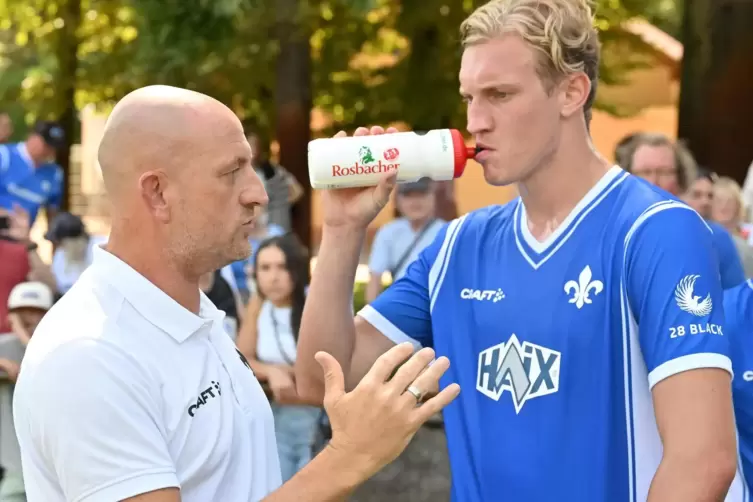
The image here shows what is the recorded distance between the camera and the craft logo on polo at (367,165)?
2.65 metres

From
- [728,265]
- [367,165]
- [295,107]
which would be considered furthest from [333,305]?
[295,107]

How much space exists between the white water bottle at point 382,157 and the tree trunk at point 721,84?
27.9 ft

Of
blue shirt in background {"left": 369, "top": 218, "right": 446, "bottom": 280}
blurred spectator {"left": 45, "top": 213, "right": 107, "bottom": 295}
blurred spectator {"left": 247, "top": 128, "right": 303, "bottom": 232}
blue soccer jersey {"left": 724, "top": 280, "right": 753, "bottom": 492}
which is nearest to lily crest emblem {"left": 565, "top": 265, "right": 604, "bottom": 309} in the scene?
blue soccer jersey {"left": 724, "top": 280, "right": 753, "bottom": 492}

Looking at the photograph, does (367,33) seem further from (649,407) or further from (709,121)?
(649,407)

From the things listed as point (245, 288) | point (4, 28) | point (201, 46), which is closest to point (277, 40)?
point (201, 46)

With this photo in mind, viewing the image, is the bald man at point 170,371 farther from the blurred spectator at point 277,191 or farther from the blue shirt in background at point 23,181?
the blue shirt in background at point 23,181

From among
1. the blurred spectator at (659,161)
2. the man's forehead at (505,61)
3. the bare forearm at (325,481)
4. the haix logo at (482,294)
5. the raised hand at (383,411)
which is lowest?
the blurred spectator at (659,161)

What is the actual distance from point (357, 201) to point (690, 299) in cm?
90

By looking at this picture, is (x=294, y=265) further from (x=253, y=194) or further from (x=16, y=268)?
(x=253, y=194)

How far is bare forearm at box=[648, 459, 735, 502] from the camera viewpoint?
210 cm

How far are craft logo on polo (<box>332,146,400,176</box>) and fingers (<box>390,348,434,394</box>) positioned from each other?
0.83 m

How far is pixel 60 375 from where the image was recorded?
1877 millimetres

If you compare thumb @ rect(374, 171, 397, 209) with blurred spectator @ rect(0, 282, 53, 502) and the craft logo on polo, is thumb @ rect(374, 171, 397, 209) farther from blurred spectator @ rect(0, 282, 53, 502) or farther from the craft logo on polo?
blurred spectator @ rect(0, 282, 53, 502)

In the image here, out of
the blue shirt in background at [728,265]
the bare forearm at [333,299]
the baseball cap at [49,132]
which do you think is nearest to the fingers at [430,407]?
the bare forearm at [333,299]
